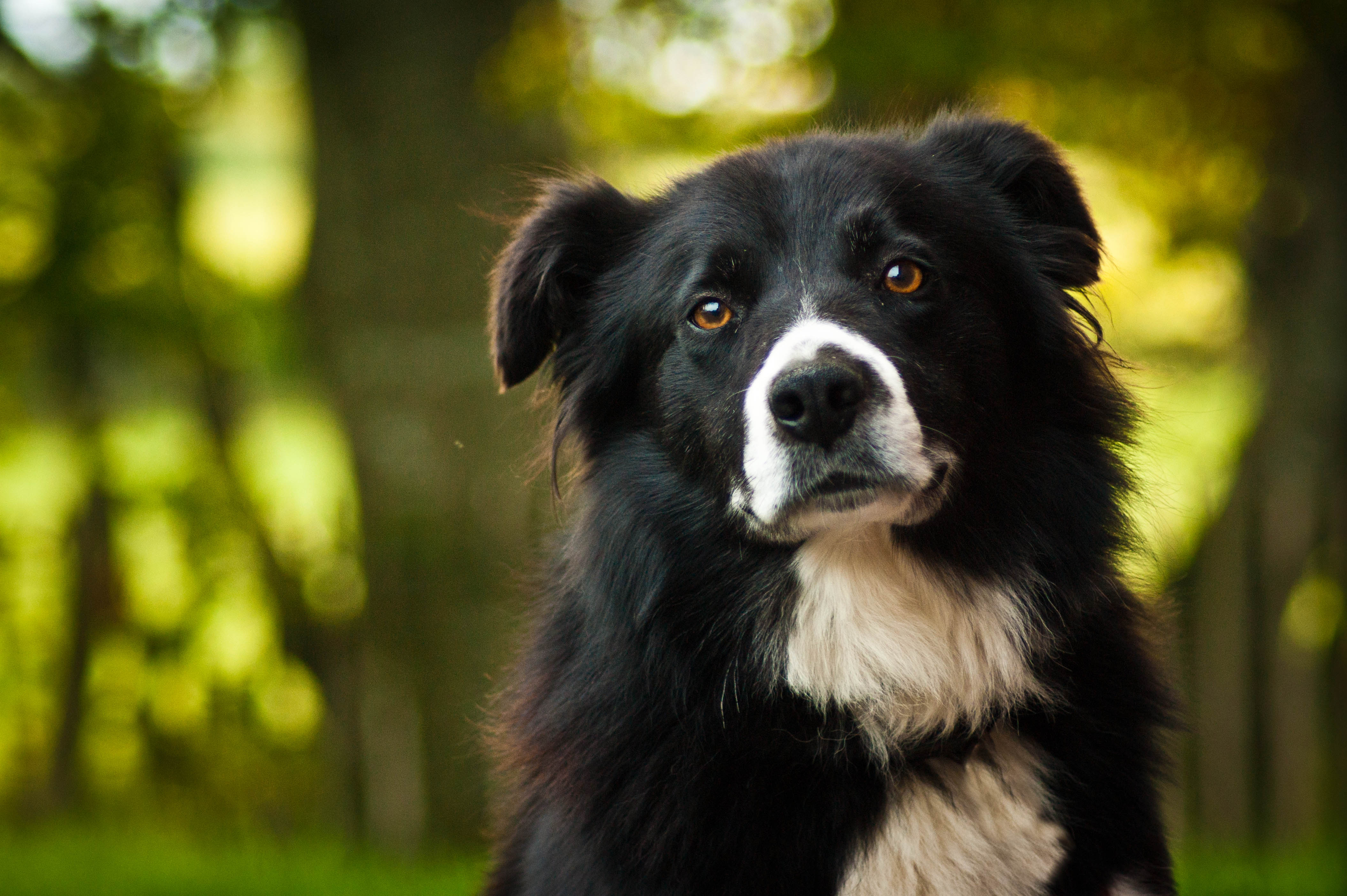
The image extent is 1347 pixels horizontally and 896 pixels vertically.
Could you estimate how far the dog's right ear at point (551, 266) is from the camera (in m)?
3.15

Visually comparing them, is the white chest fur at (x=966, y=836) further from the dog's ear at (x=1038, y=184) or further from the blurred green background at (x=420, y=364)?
the dog's ear at (x=1038, y=184)

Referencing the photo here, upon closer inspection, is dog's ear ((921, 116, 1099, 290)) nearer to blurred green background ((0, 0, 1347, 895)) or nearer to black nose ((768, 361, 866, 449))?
blurred green background ((0, 0, 1347, 895))

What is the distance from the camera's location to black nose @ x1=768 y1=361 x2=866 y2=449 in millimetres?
2477

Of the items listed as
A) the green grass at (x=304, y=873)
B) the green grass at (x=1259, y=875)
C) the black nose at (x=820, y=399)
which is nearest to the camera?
the black nose at (x=820, y=399)

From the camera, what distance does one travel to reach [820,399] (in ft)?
8.13

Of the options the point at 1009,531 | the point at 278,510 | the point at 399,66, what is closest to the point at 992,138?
the point at 1009,531

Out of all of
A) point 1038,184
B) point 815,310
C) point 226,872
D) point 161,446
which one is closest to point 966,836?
point 815,310

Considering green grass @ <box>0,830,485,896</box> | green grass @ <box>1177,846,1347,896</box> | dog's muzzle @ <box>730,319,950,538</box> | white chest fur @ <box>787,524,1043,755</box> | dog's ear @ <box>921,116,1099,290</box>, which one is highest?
dog's ear @ <box>921,116,1099,290</box>

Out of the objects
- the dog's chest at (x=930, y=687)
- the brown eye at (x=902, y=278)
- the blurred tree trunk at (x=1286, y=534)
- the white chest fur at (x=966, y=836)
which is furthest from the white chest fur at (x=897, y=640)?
the blurred tree trunk at (x=1286, y=534)

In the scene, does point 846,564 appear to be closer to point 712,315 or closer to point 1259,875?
point 712,315

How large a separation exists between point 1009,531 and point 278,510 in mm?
8537

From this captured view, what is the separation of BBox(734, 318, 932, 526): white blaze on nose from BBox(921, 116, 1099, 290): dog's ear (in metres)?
0.85

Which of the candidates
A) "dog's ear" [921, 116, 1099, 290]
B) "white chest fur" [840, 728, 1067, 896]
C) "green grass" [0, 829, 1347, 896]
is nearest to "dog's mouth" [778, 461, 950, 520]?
"white chest fur" [840, 728, 1067, 896]

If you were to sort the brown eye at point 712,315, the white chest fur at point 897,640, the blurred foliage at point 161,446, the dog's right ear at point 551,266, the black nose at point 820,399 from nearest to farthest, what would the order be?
the black nose at point 820,399 → the white chest fur at point 897,640 → the brown eye at point 712,315 → the dog's right ear at point 551,266 → the blurred foliage at point 161,446
